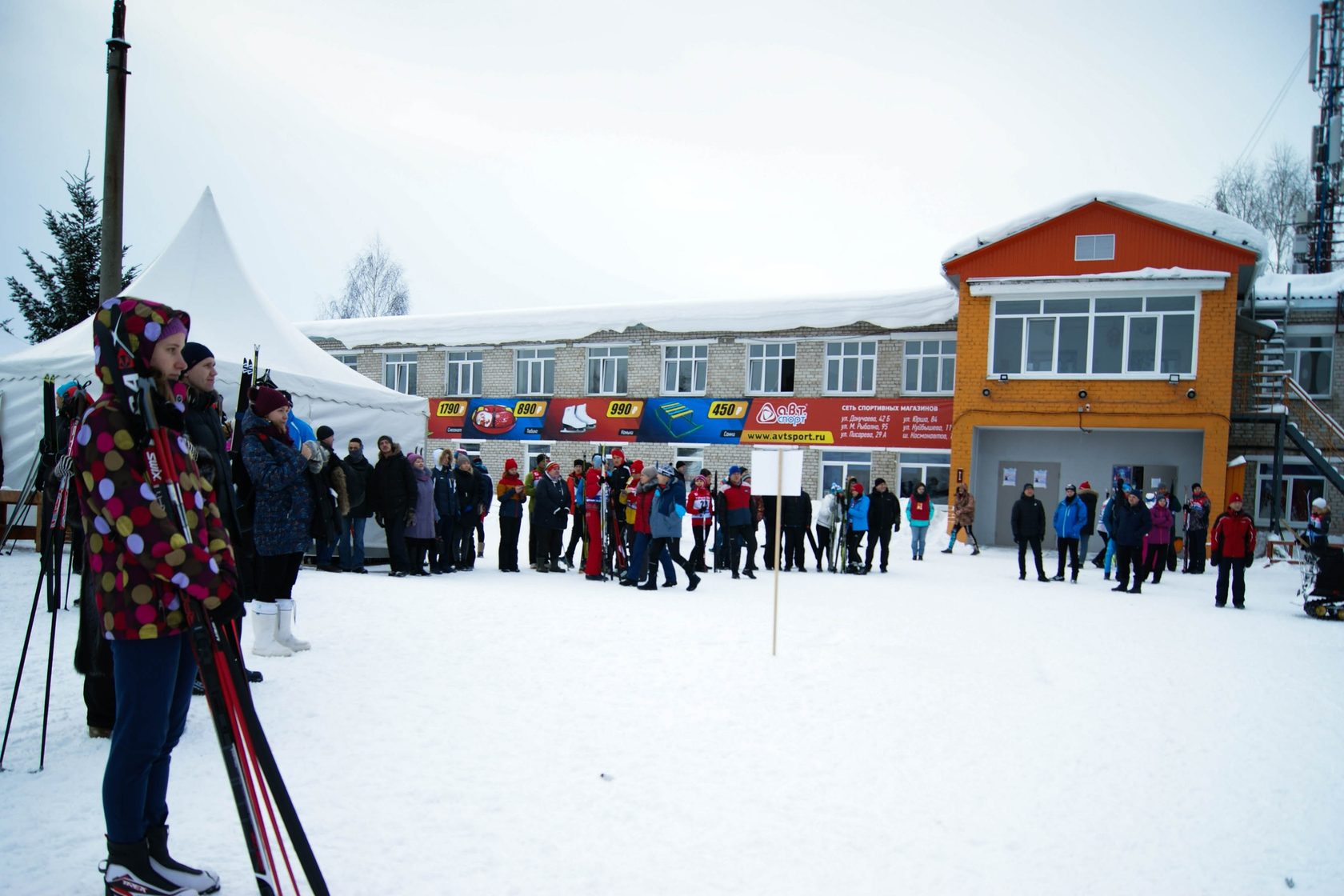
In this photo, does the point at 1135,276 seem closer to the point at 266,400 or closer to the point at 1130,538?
the point at 1130,538

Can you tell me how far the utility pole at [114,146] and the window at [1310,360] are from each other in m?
24.5

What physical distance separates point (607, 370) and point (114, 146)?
66.7ft

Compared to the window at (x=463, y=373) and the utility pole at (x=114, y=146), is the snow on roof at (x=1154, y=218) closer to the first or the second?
the window at (x=463, y=373)

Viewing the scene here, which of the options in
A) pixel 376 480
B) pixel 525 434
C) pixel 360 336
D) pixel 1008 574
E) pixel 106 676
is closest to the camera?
pixel 106 676

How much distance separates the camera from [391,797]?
3826 millimetres

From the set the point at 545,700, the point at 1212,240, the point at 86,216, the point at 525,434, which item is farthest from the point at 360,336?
the point at 545,700

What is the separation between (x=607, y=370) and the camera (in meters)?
27.7

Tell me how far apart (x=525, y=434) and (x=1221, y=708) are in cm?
2351

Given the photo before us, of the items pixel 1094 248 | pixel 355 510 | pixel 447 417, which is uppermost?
pixel 1094 248

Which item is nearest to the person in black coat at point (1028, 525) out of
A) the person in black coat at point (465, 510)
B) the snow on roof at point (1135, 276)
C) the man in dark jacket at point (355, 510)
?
the snow on roof at point (1135, 276)

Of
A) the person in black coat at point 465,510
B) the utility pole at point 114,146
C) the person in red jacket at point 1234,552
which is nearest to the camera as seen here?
the utility pole at point 114,146

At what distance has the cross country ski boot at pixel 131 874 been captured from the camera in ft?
8.96

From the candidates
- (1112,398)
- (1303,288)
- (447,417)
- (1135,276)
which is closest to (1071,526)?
(1112,398)

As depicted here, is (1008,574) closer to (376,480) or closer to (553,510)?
(553,510)
